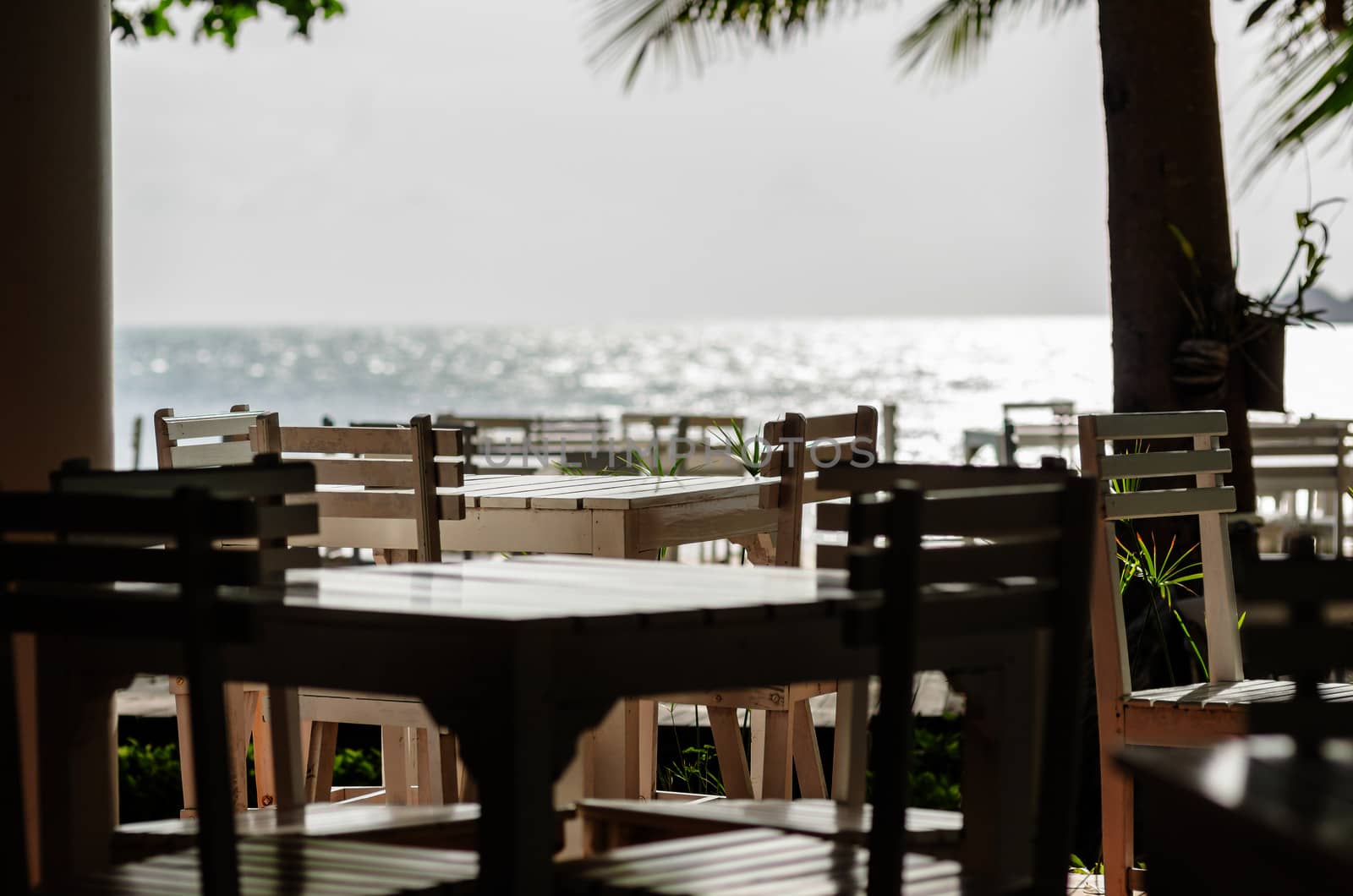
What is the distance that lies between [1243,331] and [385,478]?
8.46 feet

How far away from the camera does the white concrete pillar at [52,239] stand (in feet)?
7.94

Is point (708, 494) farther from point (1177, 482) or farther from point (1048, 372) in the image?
point (1048, 372)

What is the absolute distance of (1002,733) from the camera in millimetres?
1714

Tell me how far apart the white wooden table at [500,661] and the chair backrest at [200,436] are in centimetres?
170

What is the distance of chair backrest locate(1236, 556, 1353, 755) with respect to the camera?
1381mm

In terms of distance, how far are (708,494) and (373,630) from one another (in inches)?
77.1

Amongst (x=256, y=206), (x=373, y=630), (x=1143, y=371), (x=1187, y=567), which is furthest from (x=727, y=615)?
(x=256, y=206)

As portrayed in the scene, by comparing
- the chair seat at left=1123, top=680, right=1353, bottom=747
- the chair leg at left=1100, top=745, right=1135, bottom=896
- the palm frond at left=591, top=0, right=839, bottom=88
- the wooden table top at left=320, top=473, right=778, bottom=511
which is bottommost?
the chair leg at left=1100, top=745, right=1135, bottom=896

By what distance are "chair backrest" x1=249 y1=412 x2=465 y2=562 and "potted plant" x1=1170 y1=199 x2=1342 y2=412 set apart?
2249 mm

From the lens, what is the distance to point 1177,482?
456cm

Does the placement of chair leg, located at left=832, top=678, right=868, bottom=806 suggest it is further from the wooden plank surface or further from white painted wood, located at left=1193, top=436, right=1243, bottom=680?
white painted wood, located at left=1193, top=436, right=1243, bottom=680

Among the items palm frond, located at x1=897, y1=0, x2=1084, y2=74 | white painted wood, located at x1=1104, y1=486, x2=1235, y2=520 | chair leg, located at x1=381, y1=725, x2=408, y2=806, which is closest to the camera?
white painted wood, located at x1=1104, y1=486, x2=1235, y2=520

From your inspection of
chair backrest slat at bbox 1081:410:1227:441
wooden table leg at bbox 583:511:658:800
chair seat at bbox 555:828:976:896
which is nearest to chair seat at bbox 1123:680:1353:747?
chair backrest slat at bbox 1081:410:1227:441

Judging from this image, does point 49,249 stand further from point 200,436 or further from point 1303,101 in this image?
point 1303,101
